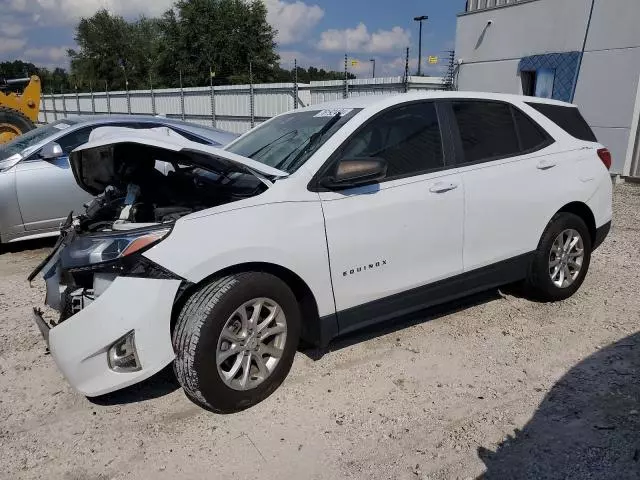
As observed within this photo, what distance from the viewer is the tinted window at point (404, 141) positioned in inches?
134

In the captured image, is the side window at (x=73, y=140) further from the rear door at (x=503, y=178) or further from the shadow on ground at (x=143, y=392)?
the rear door at (x=503, y=178)

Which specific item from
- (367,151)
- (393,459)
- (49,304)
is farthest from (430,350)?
(49,304)

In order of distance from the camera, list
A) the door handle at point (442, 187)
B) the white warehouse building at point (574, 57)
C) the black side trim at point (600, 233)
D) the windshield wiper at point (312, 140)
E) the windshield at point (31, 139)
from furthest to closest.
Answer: the white warehouse building at point (574, 57), the windshield at point (31, 139), the black side trim at point (600, 233), the door handle at point (442, 187), the windshield wiper at point (312, 140)

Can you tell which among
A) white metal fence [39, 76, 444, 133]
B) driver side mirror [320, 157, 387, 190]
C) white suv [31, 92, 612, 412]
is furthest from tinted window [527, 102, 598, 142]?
white metal fence [39, 76, 444, 133]

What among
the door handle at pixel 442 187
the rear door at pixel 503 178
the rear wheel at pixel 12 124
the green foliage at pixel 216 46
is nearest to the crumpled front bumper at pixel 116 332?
the door handle at pixel 442 187

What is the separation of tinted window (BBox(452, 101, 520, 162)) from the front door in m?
0.25

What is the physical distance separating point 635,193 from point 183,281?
32.4 feet

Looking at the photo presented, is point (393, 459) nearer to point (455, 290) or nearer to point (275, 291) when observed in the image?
point (275, 291)

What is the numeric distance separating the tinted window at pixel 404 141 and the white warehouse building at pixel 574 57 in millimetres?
9145

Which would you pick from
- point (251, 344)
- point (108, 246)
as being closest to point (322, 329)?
point (251, 344)

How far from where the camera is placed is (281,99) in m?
16.3

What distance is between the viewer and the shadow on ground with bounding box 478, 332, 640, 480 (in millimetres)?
2533

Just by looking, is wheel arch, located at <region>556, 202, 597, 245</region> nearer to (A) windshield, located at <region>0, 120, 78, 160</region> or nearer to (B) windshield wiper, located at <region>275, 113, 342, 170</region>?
(B) windshield wiper, located at <region>275, 113, 342, 170</region>

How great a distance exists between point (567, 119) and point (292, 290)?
2969 mm
